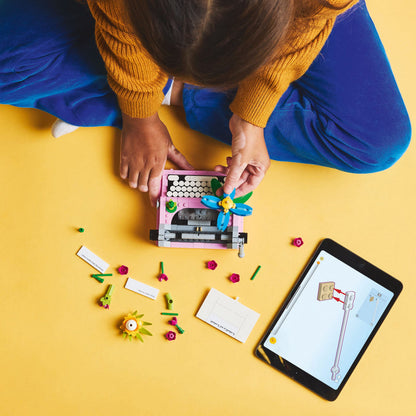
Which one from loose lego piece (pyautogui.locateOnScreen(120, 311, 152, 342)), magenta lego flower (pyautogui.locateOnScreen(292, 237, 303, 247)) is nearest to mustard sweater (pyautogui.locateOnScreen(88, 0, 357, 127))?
magenta lego flower (pyautogui.locateOnScreen(292, 237, 303, 247))

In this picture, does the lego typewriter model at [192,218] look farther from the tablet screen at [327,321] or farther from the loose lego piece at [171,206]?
the tablet screen at [327,321]

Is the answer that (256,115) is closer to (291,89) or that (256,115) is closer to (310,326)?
(291,89)

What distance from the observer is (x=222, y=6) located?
0.38 meters

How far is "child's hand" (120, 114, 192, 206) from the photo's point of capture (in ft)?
2.92

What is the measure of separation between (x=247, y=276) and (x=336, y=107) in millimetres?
406

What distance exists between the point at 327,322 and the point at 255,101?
510 mm

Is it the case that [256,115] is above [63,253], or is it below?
above

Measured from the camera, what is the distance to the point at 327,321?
95cm

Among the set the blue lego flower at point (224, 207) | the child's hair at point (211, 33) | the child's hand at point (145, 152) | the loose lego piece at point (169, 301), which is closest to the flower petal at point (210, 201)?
the blue lego flower at point (224, 207)

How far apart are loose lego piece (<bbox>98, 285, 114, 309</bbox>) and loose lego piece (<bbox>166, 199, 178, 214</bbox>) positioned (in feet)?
0.70

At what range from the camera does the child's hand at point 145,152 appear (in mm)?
890

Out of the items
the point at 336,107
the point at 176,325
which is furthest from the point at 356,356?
the point at 336,107

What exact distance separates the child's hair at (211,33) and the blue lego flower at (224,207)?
1.33 feet

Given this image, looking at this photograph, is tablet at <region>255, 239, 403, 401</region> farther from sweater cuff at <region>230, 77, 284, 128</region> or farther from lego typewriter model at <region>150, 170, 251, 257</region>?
sweater cuff at <region>230, 77, 284, 128</region>
